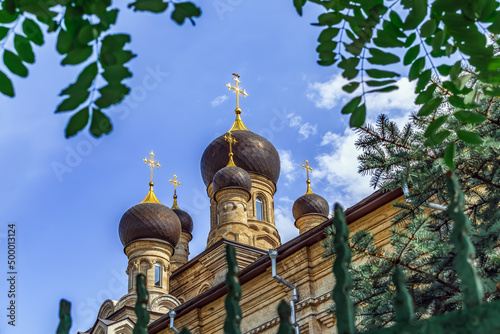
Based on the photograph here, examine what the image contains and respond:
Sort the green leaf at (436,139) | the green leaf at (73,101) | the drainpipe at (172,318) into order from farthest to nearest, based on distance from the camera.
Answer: the drainpipe at (172,318) → the green leaf at (436,139) → the green leaf at (73,101)

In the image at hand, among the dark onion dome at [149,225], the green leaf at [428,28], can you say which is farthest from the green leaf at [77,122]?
the dark onion dome at [149,225]

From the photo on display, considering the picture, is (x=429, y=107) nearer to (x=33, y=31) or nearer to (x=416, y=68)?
(x=416, y=68)

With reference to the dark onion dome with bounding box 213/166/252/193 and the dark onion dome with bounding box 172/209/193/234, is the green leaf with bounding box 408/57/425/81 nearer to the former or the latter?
the dark onion dome with bounding box 213/166/252/193

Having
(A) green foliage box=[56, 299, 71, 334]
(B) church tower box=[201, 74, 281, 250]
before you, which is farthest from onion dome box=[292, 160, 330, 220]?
(A) green foliage box=[56, 299, 71, 334]

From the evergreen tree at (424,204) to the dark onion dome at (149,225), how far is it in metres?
18.5

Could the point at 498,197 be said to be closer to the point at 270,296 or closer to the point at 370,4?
the point at 370,4

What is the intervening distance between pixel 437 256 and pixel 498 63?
2.65 meters

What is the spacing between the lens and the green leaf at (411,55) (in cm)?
360

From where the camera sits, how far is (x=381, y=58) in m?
3.41

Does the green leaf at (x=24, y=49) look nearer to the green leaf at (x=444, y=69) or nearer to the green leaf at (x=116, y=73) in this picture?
the green leaf at (x=116, y=73)

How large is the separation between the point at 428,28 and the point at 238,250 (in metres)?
19.8

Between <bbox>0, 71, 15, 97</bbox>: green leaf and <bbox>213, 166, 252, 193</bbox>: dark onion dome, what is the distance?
21330 mm

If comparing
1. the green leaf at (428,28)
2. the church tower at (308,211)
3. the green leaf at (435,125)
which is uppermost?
the church tower at (308,211)

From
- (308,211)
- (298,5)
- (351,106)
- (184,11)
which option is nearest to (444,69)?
(351,106)
